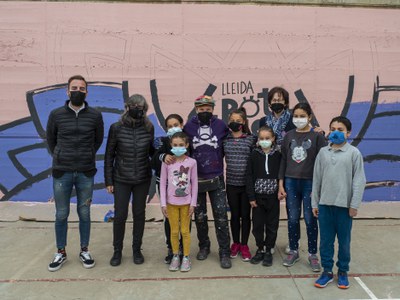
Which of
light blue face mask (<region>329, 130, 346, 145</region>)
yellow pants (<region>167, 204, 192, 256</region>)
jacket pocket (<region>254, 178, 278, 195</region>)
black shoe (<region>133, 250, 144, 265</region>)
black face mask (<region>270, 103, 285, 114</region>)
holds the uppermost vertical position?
black face mask (<region>270, 103, 285, 114</region>)

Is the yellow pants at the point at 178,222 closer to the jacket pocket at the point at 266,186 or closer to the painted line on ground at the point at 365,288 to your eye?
the jacket pocket at the point at 266,186

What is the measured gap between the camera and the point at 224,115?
546cm

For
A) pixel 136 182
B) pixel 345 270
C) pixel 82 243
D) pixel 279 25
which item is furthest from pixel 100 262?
pixel 279 25

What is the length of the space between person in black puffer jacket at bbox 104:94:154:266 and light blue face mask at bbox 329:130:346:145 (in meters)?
1.80

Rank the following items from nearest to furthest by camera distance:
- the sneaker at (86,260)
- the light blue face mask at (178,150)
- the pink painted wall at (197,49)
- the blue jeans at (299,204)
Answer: the light blue face mask at (178,150) → the blue jeans at (299,204) → the sneaker at (86,260) → the pink painted wall at (197,49)

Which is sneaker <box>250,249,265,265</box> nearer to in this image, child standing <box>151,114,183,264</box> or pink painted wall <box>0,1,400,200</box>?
child standing <box>151,114,183,264</box>

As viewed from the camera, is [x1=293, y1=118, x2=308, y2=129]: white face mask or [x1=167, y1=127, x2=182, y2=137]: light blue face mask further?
[x1=167, y1=127, x2=182, y2=137]: light blue face mask

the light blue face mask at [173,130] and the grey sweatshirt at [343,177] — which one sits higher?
the light blue face mask at [173,130]

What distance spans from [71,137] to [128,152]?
578mm

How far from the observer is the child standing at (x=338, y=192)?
3.15 metres

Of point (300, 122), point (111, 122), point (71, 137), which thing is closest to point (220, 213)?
point (300, 122)

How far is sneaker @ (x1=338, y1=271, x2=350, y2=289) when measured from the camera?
3.26m

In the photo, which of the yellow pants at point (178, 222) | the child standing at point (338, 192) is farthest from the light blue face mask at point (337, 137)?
the yellow pants at point (178, 222)

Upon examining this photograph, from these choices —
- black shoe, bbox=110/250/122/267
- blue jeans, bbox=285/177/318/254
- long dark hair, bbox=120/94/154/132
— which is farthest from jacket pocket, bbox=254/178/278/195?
black shoe, bbox=110/250/122/267
